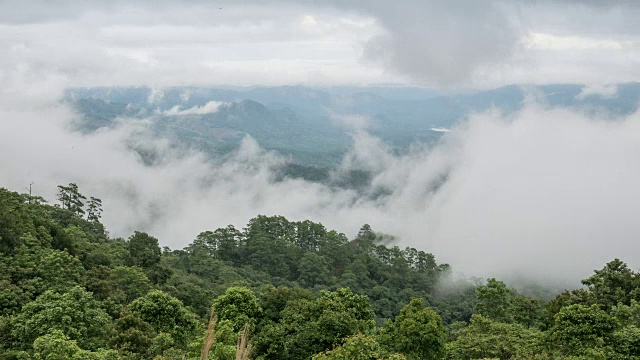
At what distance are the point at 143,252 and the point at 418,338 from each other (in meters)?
31.6

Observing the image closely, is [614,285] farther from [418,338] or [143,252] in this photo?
[143,252]

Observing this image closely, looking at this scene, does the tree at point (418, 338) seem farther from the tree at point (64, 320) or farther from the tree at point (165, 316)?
the tree at point (64, 320)

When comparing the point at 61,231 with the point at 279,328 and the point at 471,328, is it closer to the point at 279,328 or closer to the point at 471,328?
the point at 279,328

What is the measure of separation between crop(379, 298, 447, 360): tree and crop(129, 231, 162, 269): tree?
29409 millimetres

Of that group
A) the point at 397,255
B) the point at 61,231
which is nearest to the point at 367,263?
the point at 397,255

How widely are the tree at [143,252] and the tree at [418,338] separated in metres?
29.4

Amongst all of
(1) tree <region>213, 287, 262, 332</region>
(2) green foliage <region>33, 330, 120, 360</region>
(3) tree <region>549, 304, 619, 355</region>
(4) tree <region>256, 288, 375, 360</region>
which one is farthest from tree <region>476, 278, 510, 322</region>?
(2) green foliage <region>33, 330, 120, 360</region>

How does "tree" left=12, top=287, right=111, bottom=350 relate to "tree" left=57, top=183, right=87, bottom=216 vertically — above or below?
below

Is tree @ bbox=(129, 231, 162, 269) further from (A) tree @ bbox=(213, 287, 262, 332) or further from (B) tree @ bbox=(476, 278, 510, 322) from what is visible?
(B) tree @ bbox=(476, 278, 510, 322)

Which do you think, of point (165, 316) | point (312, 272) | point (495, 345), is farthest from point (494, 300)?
point (312, 272)

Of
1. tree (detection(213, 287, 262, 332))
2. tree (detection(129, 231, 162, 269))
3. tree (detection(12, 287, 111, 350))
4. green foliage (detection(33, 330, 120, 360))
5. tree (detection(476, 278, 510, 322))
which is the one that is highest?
tree (detection(129, 231, 162, 269))

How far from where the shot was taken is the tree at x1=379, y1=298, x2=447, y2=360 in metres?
24.8

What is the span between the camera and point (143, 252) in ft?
161

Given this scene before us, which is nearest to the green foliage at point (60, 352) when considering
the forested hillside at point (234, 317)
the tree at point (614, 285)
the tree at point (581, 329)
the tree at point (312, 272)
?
the forested hillside at point (234, 317)
